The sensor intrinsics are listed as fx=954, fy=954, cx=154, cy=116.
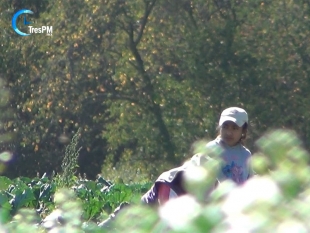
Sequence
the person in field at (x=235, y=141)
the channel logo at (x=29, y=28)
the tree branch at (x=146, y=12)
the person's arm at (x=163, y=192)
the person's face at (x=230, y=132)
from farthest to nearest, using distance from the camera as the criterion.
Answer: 1. the channel logo at (x=29, y=28)
2. the tree branch at (x=146, y=12)
3. the person's face at (x=230, y=132)
4. the person in field at (x=235, y=141)
5. the person's arm at (x=163, y=192)

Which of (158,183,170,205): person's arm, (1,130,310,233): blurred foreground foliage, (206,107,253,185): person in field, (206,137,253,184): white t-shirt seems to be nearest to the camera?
(1,130,310,233): blurred foreground foliage

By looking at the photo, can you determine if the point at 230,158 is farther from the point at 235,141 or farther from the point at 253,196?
the point at 253,196

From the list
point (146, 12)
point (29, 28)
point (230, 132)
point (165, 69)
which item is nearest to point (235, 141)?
point (230, 132)

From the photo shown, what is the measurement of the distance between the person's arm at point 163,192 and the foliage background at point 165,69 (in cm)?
1589

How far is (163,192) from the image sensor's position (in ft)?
14.4

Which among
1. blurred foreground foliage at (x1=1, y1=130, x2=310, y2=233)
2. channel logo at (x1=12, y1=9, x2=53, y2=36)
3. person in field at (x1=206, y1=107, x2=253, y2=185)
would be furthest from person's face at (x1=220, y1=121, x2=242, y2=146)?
channel logo at (x1=12, y1=9, x2=53, y2=36)

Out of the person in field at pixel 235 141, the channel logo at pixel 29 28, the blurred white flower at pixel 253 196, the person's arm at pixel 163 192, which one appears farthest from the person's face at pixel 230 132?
the channel logo at pixel 29 28

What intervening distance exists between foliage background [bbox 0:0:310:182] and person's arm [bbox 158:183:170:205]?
626 inches

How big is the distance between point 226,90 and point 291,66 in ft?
4.98

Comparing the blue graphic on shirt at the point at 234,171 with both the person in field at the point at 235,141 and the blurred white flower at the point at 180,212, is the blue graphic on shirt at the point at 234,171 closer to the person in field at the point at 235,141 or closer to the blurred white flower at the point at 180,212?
the person in field at the point at 235,141

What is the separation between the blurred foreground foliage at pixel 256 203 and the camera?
1235 mm

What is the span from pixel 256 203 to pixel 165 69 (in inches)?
810

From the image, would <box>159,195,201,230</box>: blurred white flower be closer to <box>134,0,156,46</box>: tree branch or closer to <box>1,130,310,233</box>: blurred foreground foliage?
<box>1,130,310,233</box>: blurred foreground foliage

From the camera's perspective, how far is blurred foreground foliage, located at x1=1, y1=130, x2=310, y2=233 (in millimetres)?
1235
